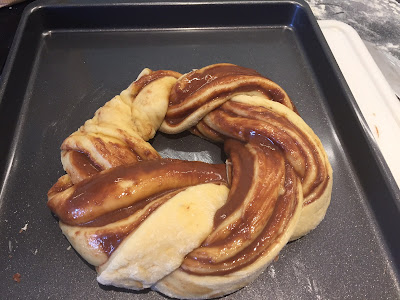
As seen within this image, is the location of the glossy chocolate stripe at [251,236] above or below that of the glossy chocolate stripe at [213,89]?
below

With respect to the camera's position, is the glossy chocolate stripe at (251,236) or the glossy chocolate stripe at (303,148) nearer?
the glossy chocolate stripe at (251,236)

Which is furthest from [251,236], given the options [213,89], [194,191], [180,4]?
[180,4]

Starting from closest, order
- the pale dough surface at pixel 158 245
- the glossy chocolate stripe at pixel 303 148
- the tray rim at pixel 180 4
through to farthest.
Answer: the pale dough surface at pixel 158 245, the glossy chocolate stripe at pixel 303 148, the tray rim at pixel 180 4

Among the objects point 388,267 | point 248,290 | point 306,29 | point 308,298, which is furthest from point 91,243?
point 306,29

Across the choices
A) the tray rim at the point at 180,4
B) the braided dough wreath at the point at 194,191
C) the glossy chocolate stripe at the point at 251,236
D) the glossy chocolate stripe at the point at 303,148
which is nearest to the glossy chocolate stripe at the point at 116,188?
the braided dough wreath at the point at 194,191

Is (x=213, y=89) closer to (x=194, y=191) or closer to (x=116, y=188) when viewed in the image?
(x=194, y=191)

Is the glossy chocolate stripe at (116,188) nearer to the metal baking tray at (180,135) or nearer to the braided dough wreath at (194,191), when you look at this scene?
the braided dough wreath at (194,191)

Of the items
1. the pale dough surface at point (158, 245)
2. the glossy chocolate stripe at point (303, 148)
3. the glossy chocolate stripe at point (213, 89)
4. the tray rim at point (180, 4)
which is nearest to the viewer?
the pale dough surface at point (158, 245)

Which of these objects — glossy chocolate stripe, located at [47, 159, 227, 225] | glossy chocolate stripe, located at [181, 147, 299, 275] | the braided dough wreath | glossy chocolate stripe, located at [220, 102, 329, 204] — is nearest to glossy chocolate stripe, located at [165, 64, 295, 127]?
the braided dough wreath
